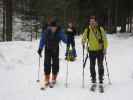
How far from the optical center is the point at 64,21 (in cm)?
3703

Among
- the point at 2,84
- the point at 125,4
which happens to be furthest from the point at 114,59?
the point at 125,4

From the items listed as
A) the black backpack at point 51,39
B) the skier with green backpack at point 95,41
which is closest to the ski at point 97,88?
the skier with green backpack at point 95,41

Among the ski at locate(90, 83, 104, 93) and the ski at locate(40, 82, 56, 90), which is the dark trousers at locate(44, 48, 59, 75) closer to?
the ski at locate(40, 82, 56, 90)

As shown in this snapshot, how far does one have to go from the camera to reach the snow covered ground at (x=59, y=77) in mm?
11711

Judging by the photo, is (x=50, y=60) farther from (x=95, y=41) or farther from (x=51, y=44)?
(x=95, y=41)

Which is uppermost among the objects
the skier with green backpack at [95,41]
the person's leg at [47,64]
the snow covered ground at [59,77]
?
the skier with green backpack at [95,41]

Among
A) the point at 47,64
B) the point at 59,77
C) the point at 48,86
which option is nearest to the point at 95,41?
the point at 47,64

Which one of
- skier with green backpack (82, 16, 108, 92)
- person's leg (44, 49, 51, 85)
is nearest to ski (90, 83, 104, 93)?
skier with green backpack (82, 16, 108, 92)

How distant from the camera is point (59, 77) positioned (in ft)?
49.0

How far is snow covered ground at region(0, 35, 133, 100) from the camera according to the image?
11711mm

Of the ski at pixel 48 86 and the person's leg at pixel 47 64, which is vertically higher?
the person's leg at pixel 47 64

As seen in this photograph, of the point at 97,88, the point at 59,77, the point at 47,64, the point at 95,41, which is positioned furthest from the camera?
the point at 59,77

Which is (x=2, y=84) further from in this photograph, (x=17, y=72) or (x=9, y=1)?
(x=9, y=1)

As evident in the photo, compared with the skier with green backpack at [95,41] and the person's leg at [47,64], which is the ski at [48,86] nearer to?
the person's leg at [47,64]
